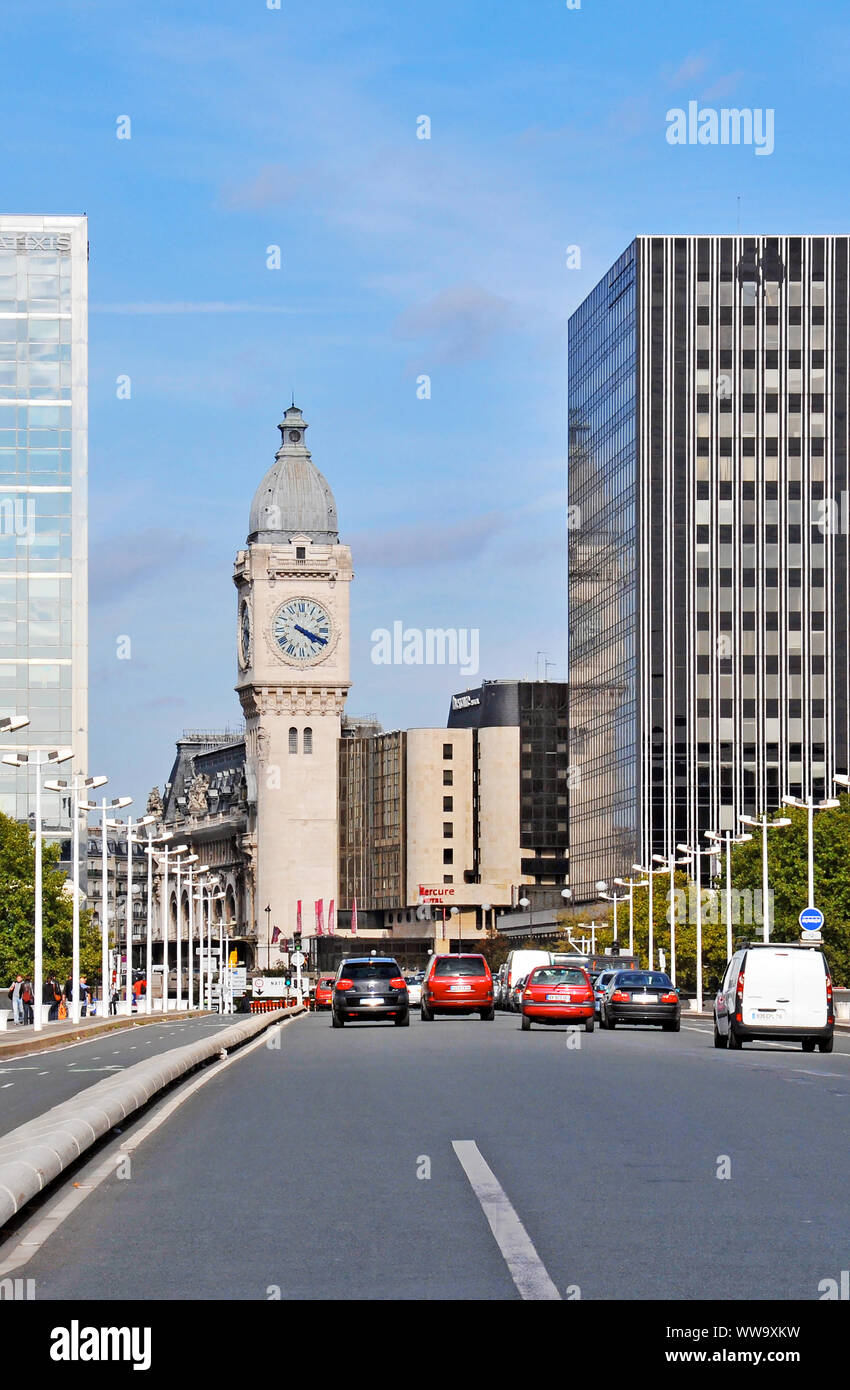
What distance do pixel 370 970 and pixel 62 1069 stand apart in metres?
12.9

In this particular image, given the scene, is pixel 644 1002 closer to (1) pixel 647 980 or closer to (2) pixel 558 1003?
(1) pixel 647 980

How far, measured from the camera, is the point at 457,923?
7864 inches

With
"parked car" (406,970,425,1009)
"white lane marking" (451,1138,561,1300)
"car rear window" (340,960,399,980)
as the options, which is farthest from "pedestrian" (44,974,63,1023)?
"white lane marking" (451,1138,561,1300)

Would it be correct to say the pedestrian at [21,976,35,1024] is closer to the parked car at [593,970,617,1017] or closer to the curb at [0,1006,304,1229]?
the parked car at [593,970,617,1017]

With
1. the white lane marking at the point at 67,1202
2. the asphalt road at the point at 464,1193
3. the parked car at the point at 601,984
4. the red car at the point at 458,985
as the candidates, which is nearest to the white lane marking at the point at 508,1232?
the asphalt road at the point at 464,1193

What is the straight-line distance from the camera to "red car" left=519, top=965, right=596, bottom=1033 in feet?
144

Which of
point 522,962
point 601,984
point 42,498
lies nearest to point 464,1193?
point 601,984

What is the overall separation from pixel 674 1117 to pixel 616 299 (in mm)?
133825

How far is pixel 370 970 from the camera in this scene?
151 ft

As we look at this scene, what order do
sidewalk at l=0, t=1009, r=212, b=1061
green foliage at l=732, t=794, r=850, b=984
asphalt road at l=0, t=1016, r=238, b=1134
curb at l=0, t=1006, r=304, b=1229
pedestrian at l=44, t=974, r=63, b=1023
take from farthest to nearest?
green foliage at l=732, t=794, r=850, b=984 → pedestrian at l=44, t=974, r=63, b=1023 → sidewalk at l=0, t=1009, r=212, b=1061 → asphalt road at l=0, t=1016, r=238, b=1134 → curb at l=0, t=1006, r=304, b=1229

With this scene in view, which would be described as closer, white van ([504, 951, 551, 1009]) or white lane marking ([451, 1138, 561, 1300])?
white lane marking ([451, 1138, 561, 1300])

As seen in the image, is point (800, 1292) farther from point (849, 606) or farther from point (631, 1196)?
point (849, 606)

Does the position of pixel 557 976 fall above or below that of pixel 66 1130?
below

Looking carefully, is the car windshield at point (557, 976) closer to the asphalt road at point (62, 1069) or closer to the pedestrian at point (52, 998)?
the asphalt road at point (62, 1069)
